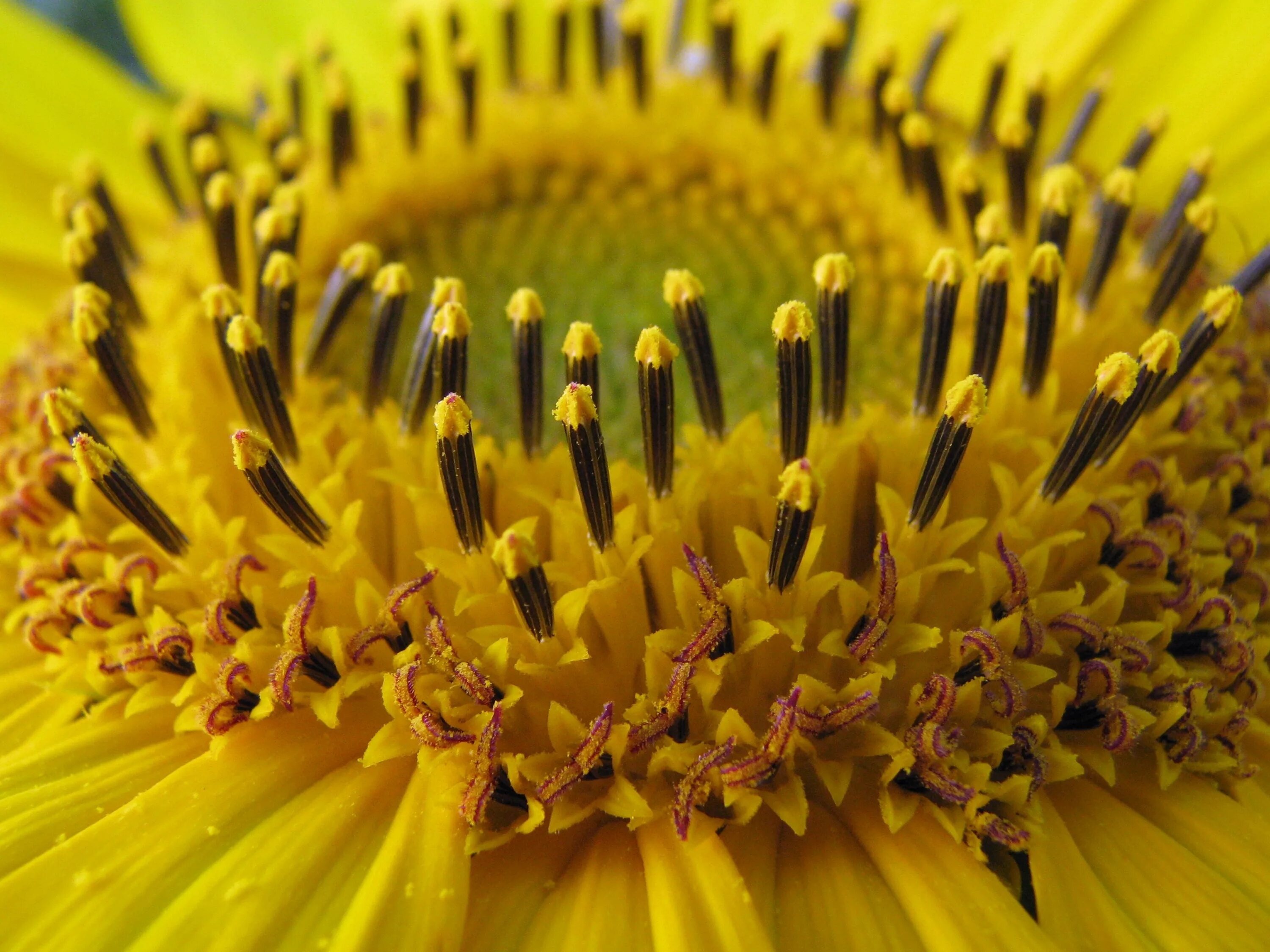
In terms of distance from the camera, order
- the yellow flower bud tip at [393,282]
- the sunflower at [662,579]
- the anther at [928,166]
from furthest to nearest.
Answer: the anther at [928,166] → the yellow flower bud tip at [393,282] → the sunflower at [662,579]

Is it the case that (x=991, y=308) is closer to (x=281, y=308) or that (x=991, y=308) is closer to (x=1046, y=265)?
(x=1046, y=265)

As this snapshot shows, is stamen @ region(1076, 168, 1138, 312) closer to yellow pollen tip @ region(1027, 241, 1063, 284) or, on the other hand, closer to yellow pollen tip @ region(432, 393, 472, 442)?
yellow pollen tip @ region(1027, 241, 1063, 284)

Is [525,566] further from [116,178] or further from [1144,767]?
[116,178]

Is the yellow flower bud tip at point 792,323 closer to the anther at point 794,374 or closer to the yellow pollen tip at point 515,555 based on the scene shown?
the anther at point 794,374

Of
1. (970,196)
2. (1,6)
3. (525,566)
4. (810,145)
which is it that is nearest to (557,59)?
(810,145)

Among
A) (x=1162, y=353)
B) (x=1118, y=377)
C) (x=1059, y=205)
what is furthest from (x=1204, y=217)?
(x=1118, y=377)

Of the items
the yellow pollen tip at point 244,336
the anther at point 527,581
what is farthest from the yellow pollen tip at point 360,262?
the anther at point 527,581

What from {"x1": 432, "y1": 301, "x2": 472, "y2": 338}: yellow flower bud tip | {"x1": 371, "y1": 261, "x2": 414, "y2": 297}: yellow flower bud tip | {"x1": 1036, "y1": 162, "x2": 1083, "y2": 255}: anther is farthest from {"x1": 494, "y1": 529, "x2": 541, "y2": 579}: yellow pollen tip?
{"x1": 1036, "y1": 162, "x2": 1083, "y2": 255}: anther
